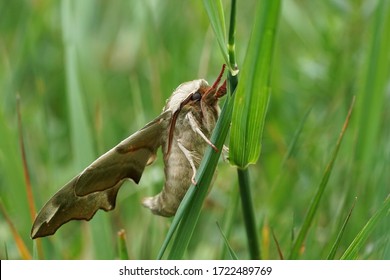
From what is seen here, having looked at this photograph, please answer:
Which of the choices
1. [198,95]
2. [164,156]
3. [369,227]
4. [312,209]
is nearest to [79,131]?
[164,156]

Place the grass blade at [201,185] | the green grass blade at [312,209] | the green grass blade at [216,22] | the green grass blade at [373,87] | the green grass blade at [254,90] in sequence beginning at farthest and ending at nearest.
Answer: the green grass blade at [373,87]
the green grass blade at [312,209]
the grass blade at [201,185]
the green grass blade at [216,22]
the green grass blade at [254,90]

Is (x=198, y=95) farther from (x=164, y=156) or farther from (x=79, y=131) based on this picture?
(x=79, y=131)

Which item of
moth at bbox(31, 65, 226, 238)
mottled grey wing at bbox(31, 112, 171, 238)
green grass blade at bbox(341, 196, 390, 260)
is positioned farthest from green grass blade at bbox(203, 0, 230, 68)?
green grass blade at bbox(341, 196, 390, 260)

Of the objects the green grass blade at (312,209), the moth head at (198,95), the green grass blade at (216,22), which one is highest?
the green grass blade at (216,22)

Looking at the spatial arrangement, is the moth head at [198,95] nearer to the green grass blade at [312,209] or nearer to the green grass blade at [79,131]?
the green grass blade at [312,209]

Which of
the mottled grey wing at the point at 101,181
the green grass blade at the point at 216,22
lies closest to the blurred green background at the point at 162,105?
the mottled grey wing at the point at 101,181
